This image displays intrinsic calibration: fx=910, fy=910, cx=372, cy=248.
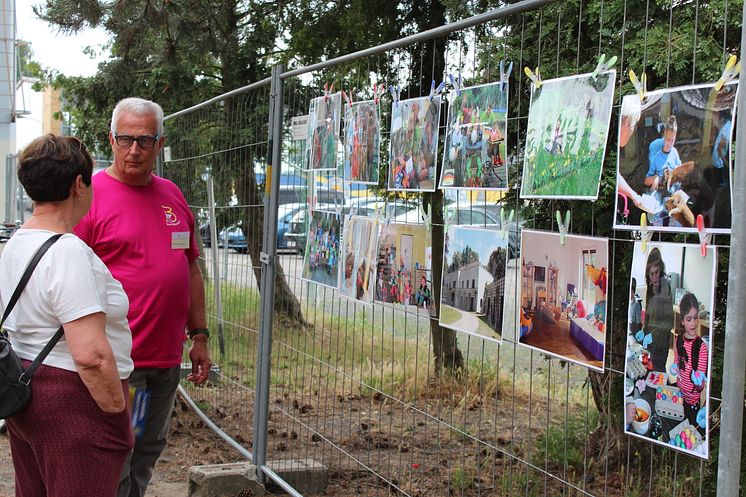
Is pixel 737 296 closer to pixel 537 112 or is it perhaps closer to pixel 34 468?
pixel 537 112

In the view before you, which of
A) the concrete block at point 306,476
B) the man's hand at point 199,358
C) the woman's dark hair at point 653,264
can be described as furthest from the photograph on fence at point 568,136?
the concrete block at point 306,476

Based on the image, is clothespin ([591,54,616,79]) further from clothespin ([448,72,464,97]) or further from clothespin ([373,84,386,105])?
clothespin ([373,84,386,105])

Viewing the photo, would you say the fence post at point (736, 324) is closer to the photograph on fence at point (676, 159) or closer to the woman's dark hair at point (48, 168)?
the photograph on fence at point (676, 159)

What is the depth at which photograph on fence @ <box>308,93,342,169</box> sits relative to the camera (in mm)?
4551

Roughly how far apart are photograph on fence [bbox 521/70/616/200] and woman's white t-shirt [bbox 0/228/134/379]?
1.43 metres

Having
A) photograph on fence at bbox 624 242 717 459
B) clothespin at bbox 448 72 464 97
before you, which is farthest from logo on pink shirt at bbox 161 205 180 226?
photograph on fence at bbox 624 242 717 459

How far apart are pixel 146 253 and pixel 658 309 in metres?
2.34

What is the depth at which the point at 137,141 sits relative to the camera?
4035 mm

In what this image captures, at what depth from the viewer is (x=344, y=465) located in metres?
5.05

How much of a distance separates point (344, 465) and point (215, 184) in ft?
8.50

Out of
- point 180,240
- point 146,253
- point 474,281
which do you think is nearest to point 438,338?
point 474,281

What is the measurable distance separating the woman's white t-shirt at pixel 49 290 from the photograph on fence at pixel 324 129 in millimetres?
1852

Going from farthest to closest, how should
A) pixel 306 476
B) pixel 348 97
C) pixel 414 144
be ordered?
1. pixel 306 476
2. pixel 348 97
3. pixel 414 144

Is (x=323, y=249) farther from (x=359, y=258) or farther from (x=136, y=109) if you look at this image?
(x=136, y=109)
